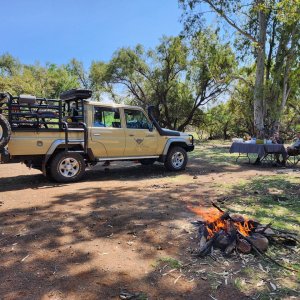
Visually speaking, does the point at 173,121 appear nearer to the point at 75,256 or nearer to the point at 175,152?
the point at 175,152

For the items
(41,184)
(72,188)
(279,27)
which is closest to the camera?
(72,188)

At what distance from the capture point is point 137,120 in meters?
9.55

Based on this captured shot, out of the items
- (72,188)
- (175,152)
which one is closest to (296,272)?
(72,188)

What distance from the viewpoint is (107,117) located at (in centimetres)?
891

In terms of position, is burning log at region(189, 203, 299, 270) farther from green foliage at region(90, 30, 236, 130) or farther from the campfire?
green foliage at region(90, 30, 236, 130)

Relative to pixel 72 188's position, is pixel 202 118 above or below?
above

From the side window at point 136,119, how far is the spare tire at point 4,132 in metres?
3.34

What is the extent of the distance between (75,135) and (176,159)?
11.5 feet

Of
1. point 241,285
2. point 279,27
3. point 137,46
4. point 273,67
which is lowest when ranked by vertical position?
point 241,285

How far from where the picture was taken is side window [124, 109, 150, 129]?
9.33m

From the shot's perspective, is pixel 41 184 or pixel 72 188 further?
pixel 41 184

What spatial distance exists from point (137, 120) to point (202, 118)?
24259 mm

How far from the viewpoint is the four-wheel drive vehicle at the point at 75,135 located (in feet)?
24.5

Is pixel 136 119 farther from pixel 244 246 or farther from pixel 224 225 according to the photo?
pixel 244 246
